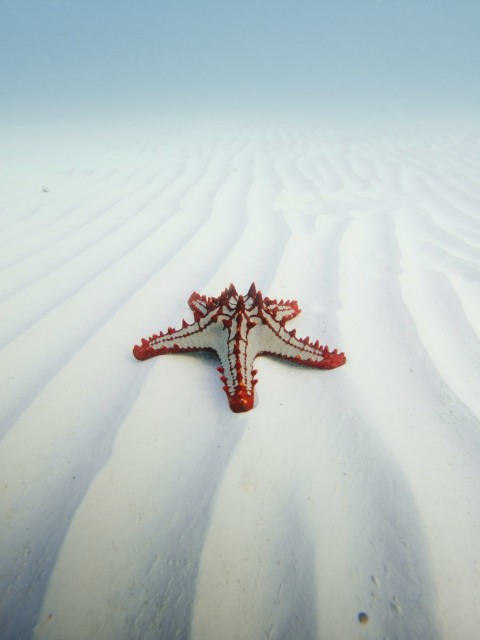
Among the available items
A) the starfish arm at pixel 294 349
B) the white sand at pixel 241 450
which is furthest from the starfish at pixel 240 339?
the white sand at pixel 241 450

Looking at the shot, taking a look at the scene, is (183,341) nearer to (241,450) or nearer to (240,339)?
(240,339)

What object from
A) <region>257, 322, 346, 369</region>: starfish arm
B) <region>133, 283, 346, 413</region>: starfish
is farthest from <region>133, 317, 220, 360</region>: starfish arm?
<region>257, 322, 346, 369</region>: starfish arm

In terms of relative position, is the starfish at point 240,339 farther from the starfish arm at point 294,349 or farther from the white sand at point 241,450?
the white sand at point 241,450

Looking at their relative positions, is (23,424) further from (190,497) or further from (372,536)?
(372,536)

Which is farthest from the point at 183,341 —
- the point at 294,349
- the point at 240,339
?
the point at 294,349

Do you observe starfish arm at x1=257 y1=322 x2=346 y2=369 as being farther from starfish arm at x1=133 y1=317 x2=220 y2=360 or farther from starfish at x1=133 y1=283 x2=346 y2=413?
starfish arm at x1=133 y1=317 x2=220 y2=360
